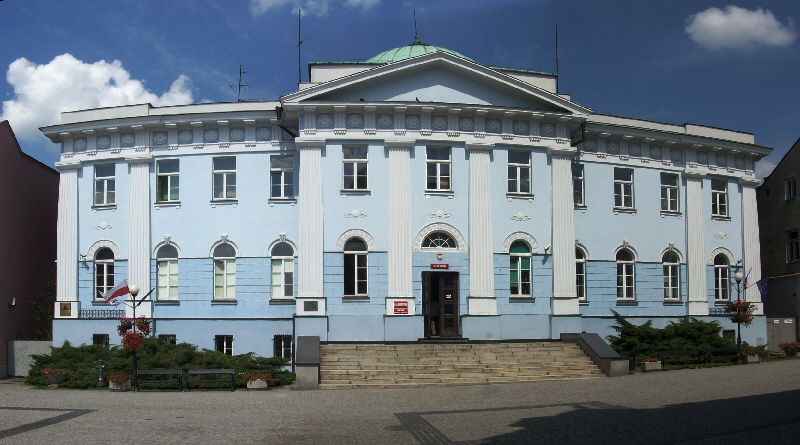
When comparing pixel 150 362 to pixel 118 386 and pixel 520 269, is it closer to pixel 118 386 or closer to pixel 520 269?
pixel 118 386

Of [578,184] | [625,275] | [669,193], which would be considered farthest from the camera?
[669,193]

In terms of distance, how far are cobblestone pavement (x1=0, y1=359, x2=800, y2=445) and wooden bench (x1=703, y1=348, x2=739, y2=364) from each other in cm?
352

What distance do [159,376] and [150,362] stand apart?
79 cm

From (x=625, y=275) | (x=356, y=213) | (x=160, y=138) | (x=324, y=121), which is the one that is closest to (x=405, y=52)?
(x=324, y=121)

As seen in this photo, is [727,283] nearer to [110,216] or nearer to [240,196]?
[240,196]

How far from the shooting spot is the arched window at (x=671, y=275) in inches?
1149

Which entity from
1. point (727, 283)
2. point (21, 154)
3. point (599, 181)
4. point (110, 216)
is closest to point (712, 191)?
point (727, 283)

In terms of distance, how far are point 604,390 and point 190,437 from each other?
10336 millimetres

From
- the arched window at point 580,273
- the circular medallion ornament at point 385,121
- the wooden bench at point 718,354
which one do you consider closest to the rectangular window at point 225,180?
the circular medallion ornament at point 385,121

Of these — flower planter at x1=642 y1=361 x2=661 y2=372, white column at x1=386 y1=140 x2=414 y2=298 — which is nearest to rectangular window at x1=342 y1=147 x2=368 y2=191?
white column at x1=386 y1=140 x2=414 y2=298

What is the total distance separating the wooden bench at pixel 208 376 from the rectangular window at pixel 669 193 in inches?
720

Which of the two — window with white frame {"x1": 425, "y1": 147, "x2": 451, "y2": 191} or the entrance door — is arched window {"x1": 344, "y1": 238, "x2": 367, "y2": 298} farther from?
window with white frame {"x1": 425, "y1": 147, "x2": 451, "y2": 191}

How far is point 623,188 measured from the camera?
2886cm

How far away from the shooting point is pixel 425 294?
25.6 metres
